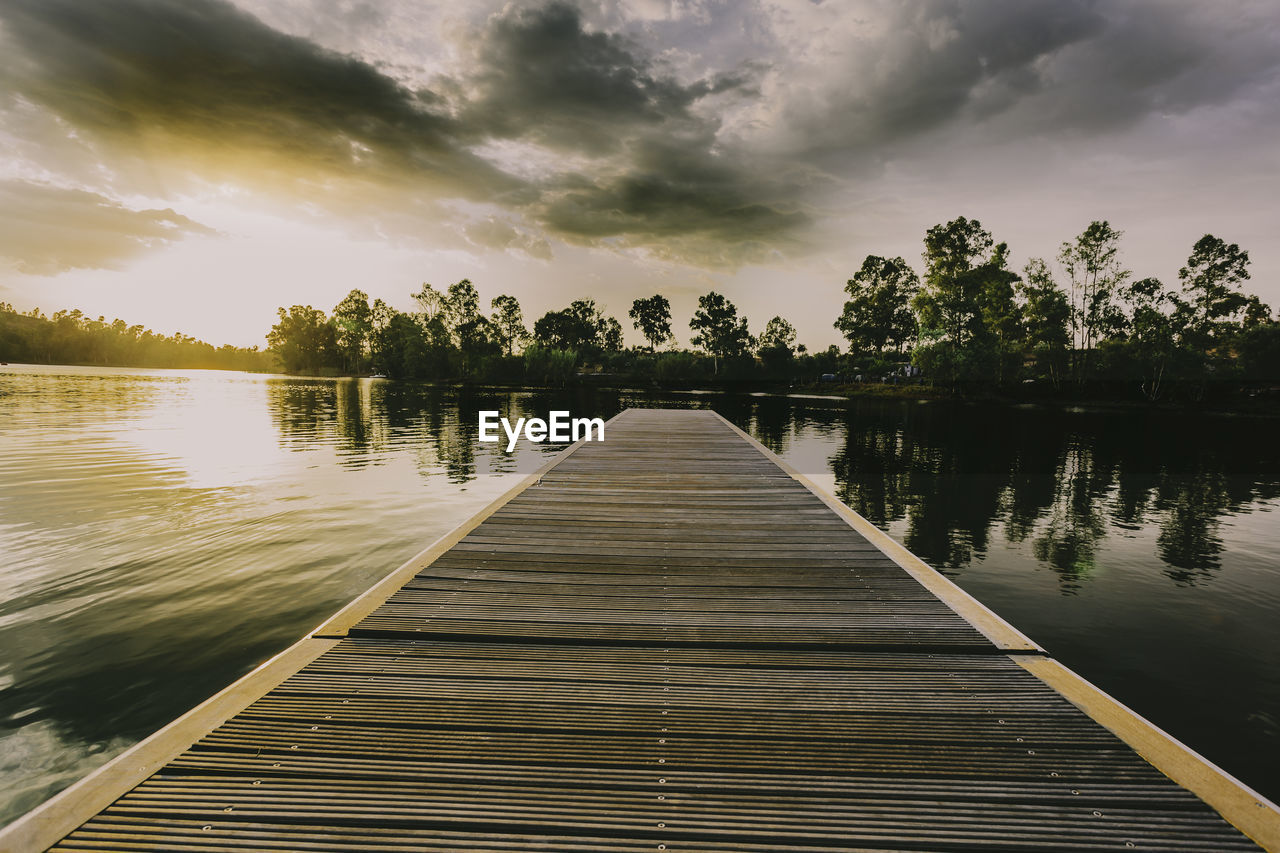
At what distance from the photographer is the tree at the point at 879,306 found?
67.2m

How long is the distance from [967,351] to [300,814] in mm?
51386

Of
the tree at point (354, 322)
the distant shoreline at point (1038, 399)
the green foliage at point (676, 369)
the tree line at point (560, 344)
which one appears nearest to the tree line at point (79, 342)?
the tree at point (354, 322)

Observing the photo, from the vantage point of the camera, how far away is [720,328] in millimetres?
88312

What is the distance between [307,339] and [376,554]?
472 ft

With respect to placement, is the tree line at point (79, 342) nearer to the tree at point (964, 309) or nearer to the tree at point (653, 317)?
the tree at point (653, 317)

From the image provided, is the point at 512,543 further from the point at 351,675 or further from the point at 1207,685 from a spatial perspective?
the point at 1207,685

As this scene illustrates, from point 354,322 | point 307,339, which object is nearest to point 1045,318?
point 354,322

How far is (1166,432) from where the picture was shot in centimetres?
2636

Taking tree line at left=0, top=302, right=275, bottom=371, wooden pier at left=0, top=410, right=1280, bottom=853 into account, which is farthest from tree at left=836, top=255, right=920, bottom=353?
tree line at left=0, top=302, right=275, bottom=371

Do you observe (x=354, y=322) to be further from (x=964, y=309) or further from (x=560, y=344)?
(x=964, y=309)

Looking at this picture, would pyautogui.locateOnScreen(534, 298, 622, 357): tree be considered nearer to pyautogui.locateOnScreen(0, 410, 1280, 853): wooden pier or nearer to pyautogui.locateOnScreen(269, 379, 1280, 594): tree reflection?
pyautogui.locateOnScreen(269, 379, 1280, 594): tree reflection

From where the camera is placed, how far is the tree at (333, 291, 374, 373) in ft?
388

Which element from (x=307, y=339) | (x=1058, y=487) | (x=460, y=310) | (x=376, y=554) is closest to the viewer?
(x=376, y=554)

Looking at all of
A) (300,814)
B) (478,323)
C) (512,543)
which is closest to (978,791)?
(300,814)
